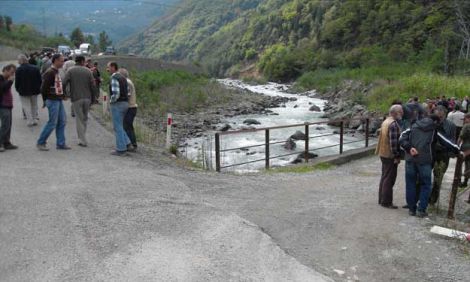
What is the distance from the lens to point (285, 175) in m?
11.0

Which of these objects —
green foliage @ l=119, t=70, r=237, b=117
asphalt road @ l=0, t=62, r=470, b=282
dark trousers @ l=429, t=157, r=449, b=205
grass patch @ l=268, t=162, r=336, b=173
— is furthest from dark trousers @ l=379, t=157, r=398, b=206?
green foliage @ l=119, t=70, r=237, b=117

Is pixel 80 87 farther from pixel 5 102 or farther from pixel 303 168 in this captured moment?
pixel 303 168

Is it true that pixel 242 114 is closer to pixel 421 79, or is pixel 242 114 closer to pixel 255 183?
pixel 421 79

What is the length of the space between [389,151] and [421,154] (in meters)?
0.74

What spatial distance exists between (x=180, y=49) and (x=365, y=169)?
7353 inches

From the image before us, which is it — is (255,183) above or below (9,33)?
below

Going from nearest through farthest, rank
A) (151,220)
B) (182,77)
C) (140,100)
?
(151,220) < (140,100) < (182,77)

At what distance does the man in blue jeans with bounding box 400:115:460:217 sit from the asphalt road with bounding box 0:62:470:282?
0.32 metres

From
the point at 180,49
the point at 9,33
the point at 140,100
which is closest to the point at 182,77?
the point at 140,100

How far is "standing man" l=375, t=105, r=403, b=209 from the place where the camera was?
786cm

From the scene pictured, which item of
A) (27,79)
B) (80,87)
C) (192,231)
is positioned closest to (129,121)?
(80,87)

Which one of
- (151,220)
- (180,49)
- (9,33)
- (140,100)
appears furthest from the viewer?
(180,49)

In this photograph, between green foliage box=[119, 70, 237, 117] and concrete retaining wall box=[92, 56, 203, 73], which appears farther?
concrete retaining wall box=[92, 56, 203, 73]

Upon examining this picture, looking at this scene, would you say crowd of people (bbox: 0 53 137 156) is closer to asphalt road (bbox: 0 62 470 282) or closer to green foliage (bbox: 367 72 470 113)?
asphalt road (bbox: 0 62 470 282)
